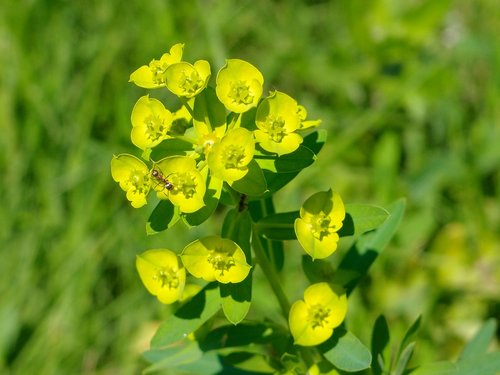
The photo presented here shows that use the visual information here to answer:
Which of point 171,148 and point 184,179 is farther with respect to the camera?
point 171,148

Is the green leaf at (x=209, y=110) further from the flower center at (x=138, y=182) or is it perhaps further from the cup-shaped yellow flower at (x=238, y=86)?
the flower center at (x=138, y=182)

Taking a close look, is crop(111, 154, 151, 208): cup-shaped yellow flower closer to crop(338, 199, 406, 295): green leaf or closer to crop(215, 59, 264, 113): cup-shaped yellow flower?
crop(215, 59, 264, 113): cup-shaped yellow flower

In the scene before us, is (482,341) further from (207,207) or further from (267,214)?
(207,207)

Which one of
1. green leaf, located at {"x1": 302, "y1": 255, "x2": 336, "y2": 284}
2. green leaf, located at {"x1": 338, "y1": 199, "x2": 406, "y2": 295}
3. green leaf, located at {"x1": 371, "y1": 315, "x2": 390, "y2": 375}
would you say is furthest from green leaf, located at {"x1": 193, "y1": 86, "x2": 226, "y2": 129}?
green leaf, located at {"x1": 371, "y1": 315, "x2": 390, "y2": 375}

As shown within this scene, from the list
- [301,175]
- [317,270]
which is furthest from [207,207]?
[301,175]

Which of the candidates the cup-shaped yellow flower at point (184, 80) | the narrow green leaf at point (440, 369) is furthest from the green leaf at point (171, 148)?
the narrow green leaf at point (440, 369)

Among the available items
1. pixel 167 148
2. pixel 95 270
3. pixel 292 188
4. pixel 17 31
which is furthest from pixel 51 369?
pixel 167 148
